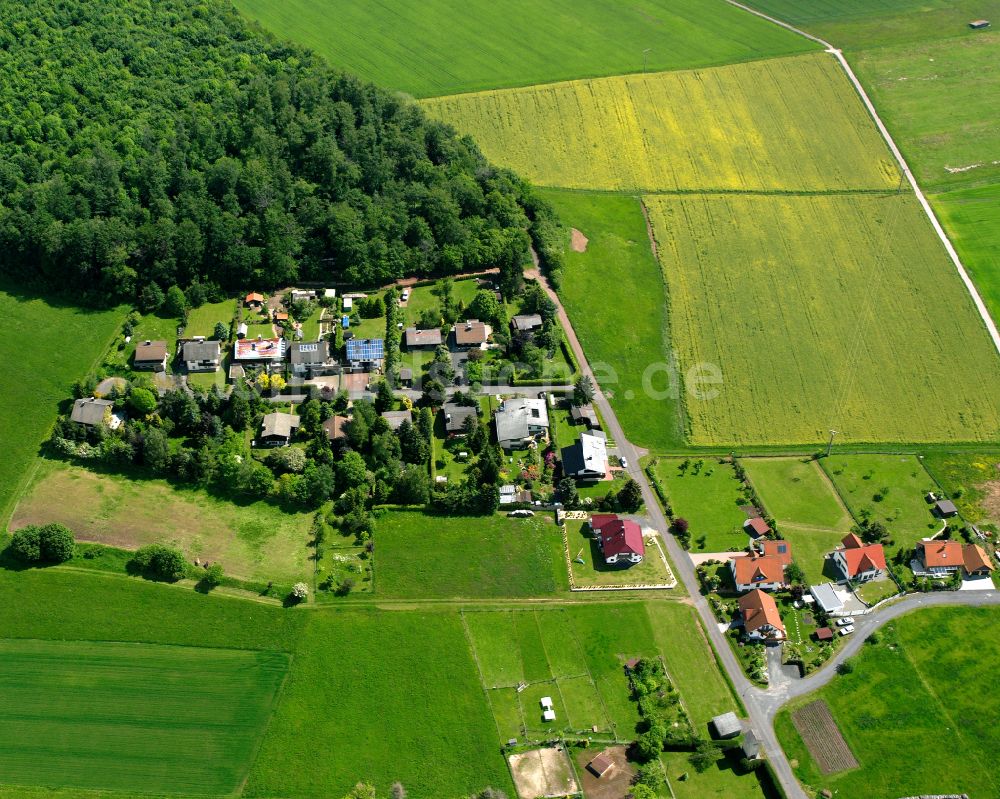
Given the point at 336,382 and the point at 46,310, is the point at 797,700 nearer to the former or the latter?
the point at 336,382

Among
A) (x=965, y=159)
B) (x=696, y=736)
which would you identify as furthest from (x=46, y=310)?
(x=965, y=159)

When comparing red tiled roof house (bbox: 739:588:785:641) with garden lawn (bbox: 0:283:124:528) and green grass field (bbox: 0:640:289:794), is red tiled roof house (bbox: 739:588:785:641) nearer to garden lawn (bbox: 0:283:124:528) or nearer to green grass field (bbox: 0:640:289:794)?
green grass field (bbox: 0:640:289:794)

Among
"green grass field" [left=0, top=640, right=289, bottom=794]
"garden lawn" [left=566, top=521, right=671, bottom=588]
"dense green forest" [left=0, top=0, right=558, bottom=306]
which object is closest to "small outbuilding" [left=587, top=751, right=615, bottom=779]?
"garden lawn" [left=566, top=521, right=671, bottom=588]

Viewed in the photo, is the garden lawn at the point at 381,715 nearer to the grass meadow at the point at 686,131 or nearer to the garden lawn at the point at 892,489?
the garden lawn at the point at 892,489

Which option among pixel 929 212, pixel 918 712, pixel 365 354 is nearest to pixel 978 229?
pixel 929 212

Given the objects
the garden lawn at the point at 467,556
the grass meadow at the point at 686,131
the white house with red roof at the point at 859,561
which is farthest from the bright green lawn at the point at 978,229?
the garden lawn at the point at 467,556

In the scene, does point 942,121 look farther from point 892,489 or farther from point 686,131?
point 892,489

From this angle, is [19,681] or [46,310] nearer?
[19,681]
